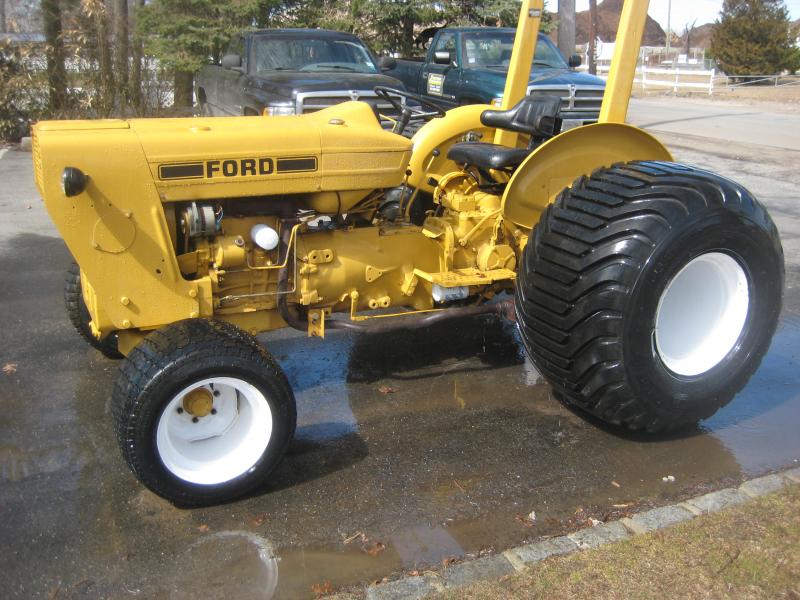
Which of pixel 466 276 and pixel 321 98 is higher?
pixel 321 98

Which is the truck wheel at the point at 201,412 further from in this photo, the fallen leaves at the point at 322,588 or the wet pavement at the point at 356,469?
the fallen leaves at the point at 322,588

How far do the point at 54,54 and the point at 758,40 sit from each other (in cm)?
3014

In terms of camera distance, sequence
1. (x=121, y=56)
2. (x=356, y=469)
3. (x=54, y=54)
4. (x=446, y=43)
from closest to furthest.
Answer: (x=356, y=469)
(x=446, y=43)
(x=54, y=54)
(x=121, y=56)

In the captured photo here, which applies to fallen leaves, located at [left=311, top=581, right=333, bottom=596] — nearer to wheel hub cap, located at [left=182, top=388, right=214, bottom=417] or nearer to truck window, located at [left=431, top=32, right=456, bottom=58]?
wheel hub cap, located at [left=182, top=388, right=214, bottom=417]

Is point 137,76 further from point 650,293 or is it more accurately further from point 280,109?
point 650,293

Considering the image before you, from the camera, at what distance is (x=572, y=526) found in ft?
10.6

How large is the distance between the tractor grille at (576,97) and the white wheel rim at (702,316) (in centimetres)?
716

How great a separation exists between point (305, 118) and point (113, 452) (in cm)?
192

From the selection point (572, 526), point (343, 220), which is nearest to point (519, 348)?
point (343, 220)

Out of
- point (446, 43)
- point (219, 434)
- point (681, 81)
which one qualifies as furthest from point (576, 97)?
point (681, 81)

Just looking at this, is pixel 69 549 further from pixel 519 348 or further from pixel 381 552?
pixel 519 348

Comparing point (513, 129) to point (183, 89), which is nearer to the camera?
point (513, 129)

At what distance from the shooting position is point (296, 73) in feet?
31.8

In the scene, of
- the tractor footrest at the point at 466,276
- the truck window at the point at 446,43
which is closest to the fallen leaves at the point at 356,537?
the tractor footrest at the point at 466,276
